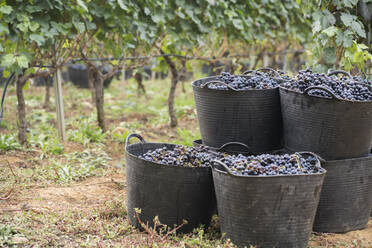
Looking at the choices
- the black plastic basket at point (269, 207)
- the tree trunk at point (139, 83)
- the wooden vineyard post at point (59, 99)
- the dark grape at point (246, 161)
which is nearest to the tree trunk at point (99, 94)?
the wooden vineyard post at point (59, 99)

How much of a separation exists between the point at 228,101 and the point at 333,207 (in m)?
1.02

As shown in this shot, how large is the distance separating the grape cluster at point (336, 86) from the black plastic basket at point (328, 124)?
2.0 inches

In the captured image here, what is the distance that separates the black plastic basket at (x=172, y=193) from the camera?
2.69 meters

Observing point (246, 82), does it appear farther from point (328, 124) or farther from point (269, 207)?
point (269, 207)

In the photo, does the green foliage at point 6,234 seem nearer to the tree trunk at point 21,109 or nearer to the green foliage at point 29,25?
the green foliage at point 29,25

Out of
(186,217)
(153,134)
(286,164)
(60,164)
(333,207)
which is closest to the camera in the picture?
(286,164)

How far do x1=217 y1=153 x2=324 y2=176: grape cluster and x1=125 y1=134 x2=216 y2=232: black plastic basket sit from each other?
243 mm

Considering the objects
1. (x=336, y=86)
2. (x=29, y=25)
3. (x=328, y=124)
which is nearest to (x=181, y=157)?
(x=328, y=124)

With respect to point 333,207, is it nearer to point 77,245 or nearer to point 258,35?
point 77,245

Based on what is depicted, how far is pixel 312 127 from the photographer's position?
2.85m

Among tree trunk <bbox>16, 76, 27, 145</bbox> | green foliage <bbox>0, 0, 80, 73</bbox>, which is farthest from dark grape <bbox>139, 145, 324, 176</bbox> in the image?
tree trunk <bbox>16, 76, 27, 145</bbox>

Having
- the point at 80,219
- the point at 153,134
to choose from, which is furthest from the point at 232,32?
the point at 80,219

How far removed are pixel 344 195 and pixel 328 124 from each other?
0.53 meters

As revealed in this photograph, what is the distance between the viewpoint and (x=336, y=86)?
2.83 meters
